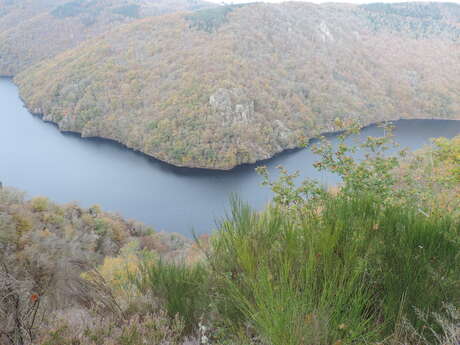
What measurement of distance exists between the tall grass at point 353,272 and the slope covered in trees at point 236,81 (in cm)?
5466

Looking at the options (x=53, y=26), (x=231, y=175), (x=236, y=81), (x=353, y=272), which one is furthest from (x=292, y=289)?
(x=53, y=26)

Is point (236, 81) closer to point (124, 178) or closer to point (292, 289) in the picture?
point (124, 178)

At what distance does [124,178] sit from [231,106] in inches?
1322

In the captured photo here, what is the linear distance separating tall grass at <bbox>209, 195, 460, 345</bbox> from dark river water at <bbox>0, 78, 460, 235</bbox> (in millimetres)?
30724

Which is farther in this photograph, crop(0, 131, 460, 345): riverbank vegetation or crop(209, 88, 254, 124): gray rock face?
crop(209, 88, 254, 124): gray rock face

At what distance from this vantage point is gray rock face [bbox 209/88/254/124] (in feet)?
232

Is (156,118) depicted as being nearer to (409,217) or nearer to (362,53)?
(409,217)

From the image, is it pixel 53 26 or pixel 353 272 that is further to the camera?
pixel 53 26

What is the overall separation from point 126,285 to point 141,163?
177 feet

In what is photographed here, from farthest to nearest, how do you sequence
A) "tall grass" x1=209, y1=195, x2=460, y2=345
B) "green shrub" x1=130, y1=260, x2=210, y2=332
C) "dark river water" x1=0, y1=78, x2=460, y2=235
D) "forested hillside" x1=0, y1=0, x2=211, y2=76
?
"forested hillside" x1=0, y1=0, x2=211, y2=76 < "dark river water" x1=0, y1=78, x2=460, y2=235 < "green shrub" x1=130, y1=260, x2=210, y2=332 < "tall grass" x1=209, y1=195, x2=460, y2=345

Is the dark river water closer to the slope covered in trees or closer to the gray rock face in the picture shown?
the slope covered in trees

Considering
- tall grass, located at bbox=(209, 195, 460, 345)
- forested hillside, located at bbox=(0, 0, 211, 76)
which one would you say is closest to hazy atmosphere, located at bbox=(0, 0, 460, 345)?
tall grass, located at bbox=(209, 195, 460, 345)

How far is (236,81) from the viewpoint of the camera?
261 feet

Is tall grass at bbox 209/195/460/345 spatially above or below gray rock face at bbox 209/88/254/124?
above
